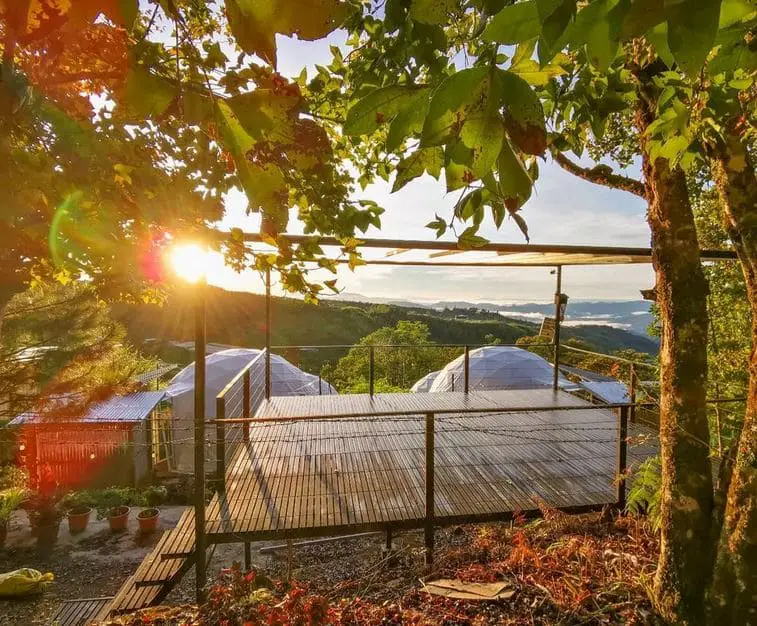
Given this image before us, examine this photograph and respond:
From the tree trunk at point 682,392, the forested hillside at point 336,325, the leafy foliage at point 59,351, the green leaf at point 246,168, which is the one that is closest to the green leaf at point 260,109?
the green leaf at point 246,168

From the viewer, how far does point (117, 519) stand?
734 centimetres

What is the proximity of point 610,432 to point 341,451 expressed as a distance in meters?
3.63

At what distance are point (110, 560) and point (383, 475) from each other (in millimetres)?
5180

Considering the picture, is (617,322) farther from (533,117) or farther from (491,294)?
(533,117)

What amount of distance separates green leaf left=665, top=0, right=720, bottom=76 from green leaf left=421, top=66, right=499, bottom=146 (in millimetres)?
136

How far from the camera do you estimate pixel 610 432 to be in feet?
18.5

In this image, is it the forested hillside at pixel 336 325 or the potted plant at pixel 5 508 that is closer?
the potted plant at pixel 5 508

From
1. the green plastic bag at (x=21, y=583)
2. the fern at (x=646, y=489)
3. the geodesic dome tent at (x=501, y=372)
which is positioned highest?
→ the fern at (x=646, y=489)

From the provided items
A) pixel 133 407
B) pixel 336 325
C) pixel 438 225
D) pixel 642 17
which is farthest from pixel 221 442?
pixel 336 325

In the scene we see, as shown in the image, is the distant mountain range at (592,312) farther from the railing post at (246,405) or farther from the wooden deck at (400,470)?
the wooden deck at (400,470)

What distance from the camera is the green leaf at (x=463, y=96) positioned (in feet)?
1.23

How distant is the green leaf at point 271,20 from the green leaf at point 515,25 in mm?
149

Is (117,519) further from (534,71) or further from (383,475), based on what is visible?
(534,71)

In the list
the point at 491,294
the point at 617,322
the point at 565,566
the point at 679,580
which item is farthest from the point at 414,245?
the point at 617,322
